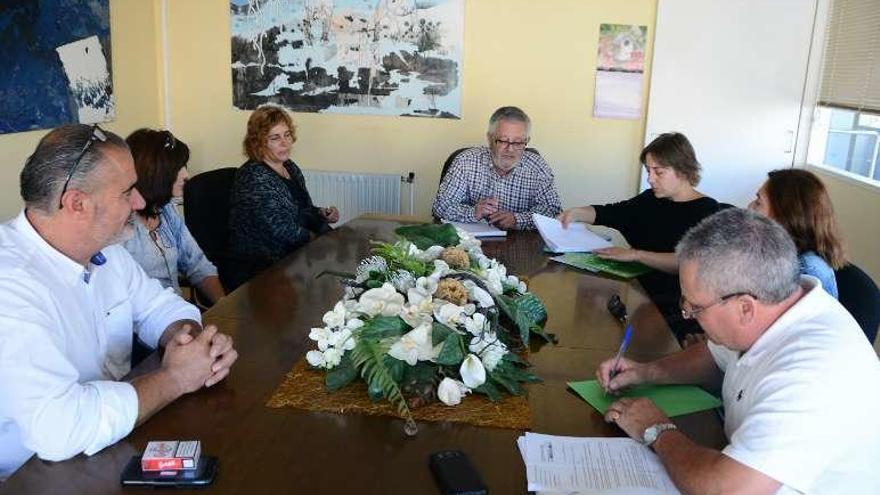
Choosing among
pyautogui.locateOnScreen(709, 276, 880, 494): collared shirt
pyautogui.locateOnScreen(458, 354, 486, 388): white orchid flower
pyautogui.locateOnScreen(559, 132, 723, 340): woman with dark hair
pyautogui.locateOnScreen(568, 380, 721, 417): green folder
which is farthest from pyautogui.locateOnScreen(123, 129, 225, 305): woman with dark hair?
pyautogui.locateOnScreen(709, 276, 880, 494): collared shirt

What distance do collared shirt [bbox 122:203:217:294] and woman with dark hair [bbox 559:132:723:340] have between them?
5.12ft

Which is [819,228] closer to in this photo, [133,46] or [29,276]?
[29,276]

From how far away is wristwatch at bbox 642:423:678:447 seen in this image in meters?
1.30

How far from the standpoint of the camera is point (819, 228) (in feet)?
6.52

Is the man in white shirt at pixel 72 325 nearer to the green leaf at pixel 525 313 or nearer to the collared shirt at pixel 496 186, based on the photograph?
the green leaf at pixel 525 313

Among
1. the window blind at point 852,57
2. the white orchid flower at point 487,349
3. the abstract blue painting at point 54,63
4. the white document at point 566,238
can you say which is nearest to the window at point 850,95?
the window blind at point 852,57

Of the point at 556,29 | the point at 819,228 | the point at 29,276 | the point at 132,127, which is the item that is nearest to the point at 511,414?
the point at 29,276

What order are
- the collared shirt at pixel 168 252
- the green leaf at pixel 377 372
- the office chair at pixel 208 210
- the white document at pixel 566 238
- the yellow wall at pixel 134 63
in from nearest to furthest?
1. the green leaf at pixel 377 372
2. the collared shirt at pixel 168 252
3. the white document at pixel 566 238
4. the office chair at pixel 208 210
5. the yellow wall at pixel 134 63

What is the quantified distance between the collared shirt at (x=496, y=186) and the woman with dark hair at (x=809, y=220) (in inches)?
56.4

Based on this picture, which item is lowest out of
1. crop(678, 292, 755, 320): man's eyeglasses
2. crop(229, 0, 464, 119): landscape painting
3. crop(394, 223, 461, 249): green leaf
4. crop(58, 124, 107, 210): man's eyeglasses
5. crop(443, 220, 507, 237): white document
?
crop(443, 220, 507, 237): white document

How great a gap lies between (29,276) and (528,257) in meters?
1.80

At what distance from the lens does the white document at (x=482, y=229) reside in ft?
10.0

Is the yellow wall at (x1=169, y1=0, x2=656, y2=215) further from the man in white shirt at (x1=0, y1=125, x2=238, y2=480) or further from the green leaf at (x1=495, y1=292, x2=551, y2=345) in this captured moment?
the man in white shirt at (x1=0, y1=125, x2=238, y2=480)

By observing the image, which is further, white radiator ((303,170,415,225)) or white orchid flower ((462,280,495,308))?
white radiator ((303,170,415,225))
